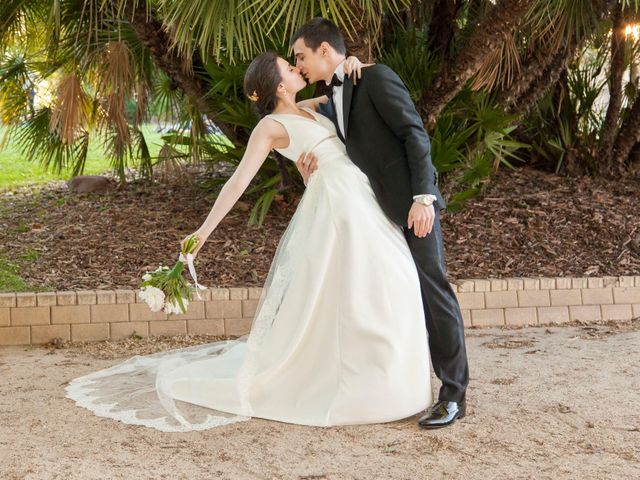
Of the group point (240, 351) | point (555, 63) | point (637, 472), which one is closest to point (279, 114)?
point (240, 351)

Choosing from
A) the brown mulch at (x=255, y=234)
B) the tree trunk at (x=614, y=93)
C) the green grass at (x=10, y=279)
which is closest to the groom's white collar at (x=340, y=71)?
the brown mulch at (x=255, y=234)

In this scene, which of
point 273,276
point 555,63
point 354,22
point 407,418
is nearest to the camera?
point 407,418

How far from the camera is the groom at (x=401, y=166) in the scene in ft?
12.8

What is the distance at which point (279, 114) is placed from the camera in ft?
13.8

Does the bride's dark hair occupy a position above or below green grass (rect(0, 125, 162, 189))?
below

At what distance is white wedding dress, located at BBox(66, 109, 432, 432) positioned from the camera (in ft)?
13.0

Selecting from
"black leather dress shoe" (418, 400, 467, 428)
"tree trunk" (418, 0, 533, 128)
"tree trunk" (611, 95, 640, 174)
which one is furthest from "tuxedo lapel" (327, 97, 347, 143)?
"tree trunk" (611, 95, 640, 174)

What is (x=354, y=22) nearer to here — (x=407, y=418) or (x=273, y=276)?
(x=273, y=276)

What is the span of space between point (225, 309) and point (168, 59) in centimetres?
227

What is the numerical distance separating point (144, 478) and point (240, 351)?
4.50 feet

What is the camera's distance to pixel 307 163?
4.22 metres

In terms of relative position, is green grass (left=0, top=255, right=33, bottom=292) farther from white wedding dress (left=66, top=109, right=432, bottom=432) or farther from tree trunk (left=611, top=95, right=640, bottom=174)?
tree trunk (left=611, top=95, right=640, bottom=174)

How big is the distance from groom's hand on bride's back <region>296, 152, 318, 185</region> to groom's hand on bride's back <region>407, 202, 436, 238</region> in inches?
22.2

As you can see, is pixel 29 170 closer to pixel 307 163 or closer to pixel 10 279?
pixel 10 279
